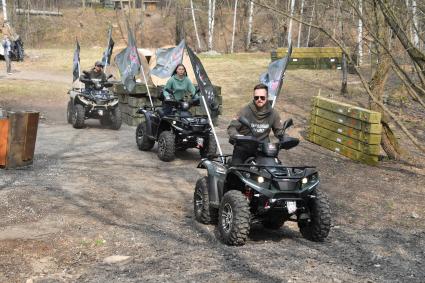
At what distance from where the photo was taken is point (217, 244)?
680cm

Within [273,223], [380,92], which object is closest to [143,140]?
[380,92]

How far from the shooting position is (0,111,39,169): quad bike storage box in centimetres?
1059

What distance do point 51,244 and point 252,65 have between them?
26.8 meters

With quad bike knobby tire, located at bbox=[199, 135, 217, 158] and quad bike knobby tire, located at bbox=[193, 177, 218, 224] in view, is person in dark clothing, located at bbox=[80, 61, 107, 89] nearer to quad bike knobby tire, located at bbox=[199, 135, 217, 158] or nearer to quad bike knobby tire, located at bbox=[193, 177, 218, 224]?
quad bike knobby tire, located at bbox=[199, 135, 217, 158]

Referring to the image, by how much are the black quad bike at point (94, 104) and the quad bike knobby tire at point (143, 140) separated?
121 inches

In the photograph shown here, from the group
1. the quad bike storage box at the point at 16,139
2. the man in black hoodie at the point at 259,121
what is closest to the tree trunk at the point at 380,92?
the man in black hoodie at the point at 259,121

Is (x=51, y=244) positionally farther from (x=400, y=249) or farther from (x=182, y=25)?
(x=182, y=25)

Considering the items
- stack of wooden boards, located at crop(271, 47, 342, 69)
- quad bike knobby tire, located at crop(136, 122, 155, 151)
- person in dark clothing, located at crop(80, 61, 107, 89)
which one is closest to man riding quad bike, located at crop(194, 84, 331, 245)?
quad bike knobby tire, located at crop(136, 122, 155, 151)

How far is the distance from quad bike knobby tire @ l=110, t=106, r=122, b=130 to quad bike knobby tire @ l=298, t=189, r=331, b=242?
34.0 ft

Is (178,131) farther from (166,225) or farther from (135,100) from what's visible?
(135,100)

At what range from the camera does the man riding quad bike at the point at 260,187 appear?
21.4ft

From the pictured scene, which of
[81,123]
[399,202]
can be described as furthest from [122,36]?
[399,202]

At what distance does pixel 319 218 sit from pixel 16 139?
6165mm

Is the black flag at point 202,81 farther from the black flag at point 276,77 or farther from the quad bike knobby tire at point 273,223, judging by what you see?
the quad bike knobby tire at point 273,223
